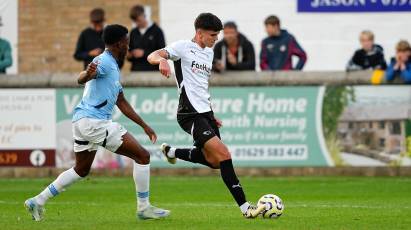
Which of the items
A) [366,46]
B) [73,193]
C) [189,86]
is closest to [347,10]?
[366,46]

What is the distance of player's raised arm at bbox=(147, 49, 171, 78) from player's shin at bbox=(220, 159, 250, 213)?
125cm

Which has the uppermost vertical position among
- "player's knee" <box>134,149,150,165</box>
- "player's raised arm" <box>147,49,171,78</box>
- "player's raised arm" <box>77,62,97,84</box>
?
"player's raised arm" <box>147,49,171,78</box>

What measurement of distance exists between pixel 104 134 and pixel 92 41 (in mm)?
9137

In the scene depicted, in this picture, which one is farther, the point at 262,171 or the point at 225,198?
the point at 262,171

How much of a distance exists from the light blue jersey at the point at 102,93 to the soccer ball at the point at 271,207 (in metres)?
1.89

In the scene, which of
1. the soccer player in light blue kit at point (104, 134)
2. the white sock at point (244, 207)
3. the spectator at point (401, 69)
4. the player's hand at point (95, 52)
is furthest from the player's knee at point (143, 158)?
the player's hand at point (95, 52)

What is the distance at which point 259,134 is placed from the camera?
20.9 metres

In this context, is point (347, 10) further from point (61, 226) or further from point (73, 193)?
point (61, 226)

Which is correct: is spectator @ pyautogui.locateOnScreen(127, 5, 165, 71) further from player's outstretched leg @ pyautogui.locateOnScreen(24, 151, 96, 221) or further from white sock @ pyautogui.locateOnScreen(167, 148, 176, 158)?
player's outstretched leg @ pyautogui.locateOnScreen(24, 151, 96, 221)

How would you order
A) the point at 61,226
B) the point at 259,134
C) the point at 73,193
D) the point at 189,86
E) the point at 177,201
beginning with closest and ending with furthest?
the point at 61,226, the point at 189,86, the point at 177,201, the point at 73,193, the point at 259,134

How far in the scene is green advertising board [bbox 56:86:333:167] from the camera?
20828 mm

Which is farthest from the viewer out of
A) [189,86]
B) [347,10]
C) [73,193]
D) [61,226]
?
[347,10]

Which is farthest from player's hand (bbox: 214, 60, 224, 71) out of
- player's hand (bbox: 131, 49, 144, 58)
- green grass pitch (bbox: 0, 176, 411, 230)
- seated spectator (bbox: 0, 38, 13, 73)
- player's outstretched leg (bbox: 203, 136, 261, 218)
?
player's outstretched leg (bbox: 203, 136, 261, 218)

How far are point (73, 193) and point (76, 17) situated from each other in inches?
425
